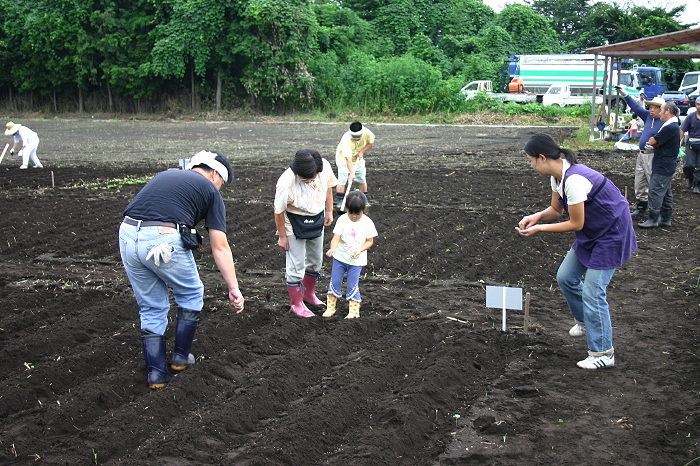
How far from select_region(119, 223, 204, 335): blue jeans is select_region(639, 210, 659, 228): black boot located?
7303mm

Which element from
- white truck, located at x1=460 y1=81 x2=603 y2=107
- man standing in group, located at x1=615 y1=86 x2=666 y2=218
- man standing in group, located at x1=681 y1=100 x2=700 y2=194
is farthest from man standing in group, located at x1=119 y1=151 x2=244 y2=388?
white truck, located at x1=460 y1=81 x2=603 y2=107

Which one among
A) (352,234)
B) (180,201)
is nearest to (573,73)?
(352,234)

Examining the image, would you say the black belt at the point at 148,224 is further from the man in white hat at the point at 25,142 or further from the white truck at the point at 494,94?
the white truck at the point at 494,94

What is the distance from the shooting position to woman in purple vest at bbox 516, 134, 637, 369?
16.3ft

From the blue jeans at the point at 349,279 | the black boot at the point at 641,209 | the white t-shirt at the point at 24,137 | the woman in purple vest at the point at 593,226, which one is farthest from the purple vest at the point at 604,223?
the white t-shirt at the point at 24,137

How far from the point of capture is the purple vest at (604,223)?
5000 mm

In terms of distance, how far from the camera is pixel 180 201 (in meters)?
4.82

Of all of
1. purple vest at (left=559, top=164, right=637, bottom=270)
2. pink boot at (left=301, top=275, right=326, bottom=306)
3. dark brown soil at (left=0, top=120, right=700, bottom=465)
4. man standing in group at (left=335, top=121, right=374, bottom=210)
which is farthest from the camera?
man standing in group at (left=335, top=121, right=374, bottom=210)

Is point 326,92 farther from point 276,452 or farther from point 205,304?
point 276,452

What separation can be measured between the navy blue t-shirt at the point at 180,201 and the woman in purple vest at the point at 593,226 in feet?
7.66

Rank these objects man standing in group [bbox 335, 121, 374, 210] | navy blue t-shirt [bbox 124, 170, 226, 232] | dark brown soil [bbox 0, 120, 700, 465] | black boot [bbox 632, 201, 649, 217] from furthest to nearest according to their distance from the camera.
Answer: black boot [bbox 632, 201, 649, 217]
man standing in group [bbox 335, 121, 374, 210]
navy blue t-shirt [bbox 124, 170, 226, 232]
dark brown soil [bbox 0, 120, 700, 465]

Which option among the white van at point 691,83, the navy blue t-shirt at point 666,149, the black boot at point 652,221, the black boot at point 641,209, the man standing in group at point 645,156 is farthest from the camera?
the white van at point 691,83

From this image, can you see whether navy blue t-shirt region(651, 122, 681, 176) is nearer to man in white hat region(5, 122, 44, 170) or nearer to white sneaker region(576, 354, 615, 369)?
white sneaker region(576, 354, 615, 369)

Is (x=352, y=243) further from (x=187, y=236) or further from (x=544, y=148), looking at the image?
(x=544, y=148)
